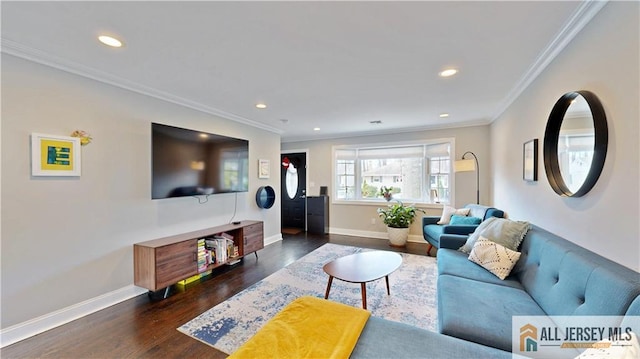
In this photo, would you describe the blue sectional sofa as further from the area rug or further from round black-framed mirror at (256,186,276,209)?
round black-framed mirror at (256,186,276,209)

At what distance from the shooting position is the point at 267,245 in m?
4.62

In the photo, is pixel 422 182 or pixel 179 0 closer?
pixel 179 0

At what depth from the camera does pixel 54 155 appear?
7.00ft

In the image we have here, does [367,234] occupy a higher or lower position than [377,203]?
lower

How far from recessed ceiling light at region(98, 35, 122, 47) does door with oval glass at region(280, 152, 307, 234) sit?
4.36 meters

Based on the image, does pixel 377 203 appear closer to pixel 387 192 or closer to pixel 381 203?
pixel 381 203

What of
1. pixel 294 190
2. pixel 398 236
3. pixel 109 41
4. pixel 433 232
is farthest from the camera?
pixel 294 190

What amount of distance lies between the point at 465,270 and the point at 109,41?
3.39 m

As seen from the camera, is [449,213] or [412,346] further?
[449,213]

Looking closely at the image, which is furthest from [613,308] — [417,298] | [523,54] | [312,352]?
[523,54]

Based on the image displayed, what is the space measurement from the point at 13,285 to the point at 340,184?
486cm

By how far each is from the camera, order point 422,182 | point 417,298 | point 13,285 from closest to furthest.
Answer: point 13,285 → point 417,298 → point 422,182

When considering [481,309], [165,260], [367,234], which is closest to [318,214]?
[367,234]

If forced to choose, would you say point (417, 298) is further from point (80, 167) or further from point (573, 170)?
point (80, 167)
